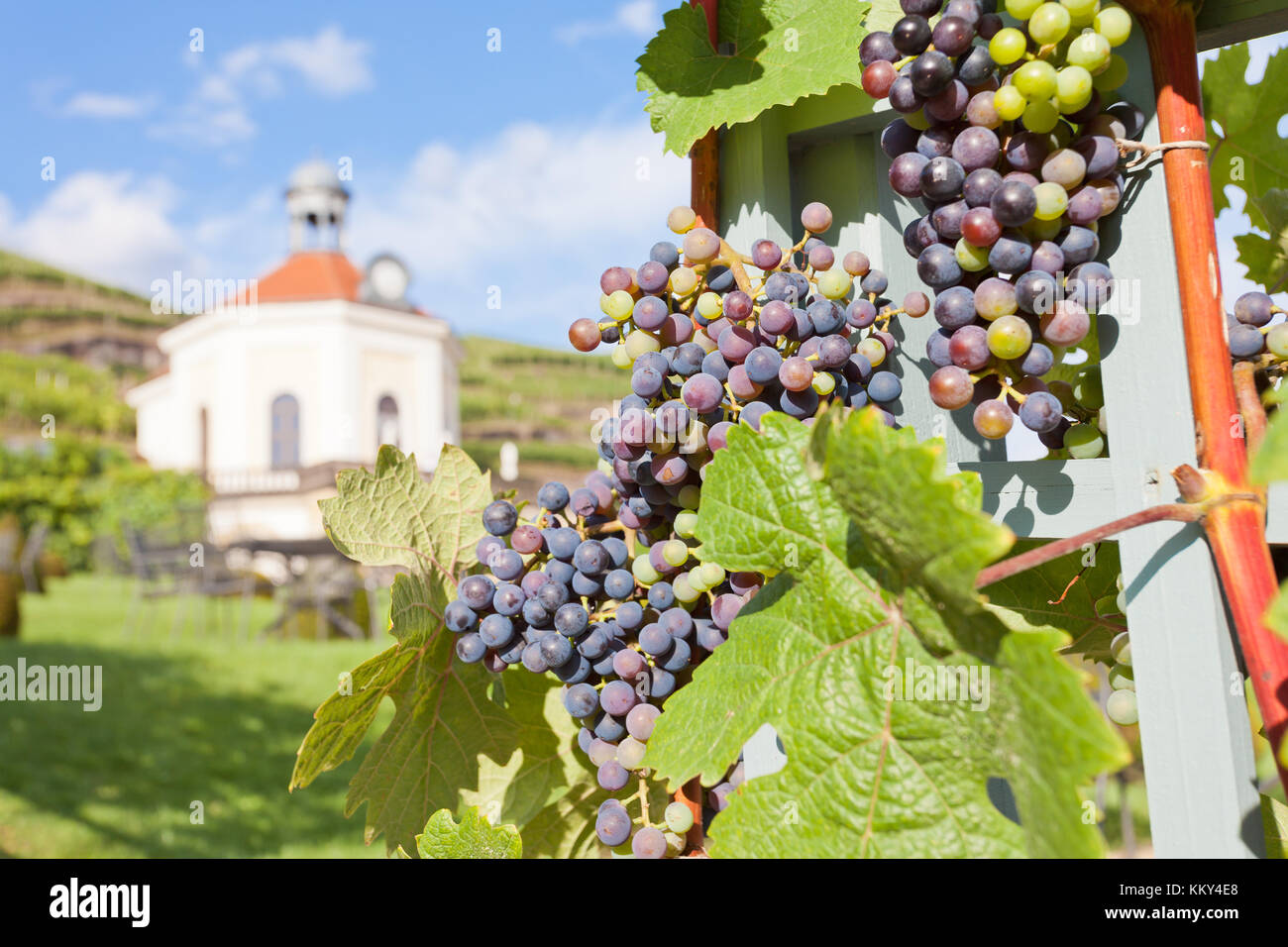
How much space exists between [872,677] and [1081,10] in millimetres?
288

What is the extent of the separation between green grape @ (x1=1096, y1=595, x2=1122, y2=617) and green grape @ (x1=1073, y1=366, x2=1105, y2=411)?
116 millimetres

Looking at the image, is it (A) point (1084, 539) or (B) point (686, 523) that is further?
(B) point (686, 523)

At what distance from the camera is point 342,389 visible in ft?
50.2

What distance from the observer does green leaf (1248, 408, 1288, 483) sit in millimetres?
219

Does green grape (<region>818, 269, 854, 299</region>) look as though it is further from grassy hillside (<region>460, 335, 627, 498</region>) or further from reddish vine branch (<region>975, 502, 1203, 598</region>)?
grassy hillside (<region>460, 335, 627, 498</region>)

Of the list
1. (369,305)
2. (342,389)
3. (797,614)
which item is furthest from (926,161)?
(369,305)

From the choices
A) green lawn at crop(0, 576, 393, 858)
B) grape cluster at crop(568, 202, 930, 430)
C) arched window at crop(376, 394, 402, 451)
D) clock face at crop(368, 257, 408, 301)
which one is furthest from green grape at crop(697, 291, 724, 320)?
clock face at crop(368, 257, 408, 301)

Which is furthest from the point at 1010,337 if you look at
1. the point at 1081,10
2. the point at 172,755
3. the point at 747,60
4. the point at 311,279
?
the point at 311,279

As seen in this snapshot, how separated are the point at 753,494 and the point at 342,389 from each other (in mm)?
15724

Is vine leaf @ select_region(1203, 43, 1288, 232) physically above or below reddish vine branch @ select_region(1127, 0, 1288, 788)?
above

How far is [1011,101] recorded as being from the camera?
40 cm

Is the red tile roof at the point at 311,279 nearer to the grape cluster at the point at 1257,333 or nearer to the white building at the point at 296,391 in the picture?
the white building at the point at 296,391

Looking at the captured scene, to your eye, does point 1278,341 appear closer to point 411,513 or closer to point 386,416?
point 411,513

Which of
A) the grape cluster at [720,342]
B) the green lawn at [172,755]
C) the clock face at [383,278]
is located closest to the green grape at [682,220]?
the grape cluster at [720,342]
